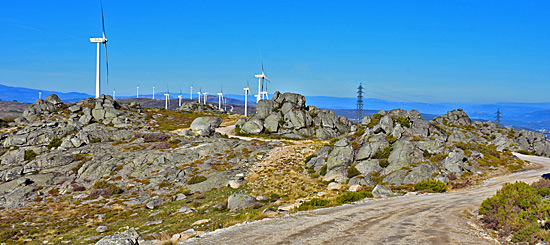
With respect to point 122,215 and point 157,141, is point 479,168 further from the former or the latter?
point 157,141

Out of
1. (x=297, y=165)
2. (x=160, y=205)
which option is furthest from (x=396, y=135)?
(x=160, y=205)

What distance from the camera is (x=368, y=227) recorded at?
69.1 feet

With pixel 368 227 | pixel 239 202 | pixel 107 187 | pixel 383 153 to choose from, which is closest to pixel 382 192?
pixel 383 153

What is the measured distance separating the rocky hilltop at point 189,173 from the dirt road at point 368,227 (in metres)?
2.86

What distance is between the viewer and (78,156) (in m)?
61.7

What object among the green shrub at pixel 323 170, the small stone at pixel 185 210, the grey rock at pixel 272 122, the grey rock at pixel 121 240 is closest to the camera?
the grey rock at pixel 121 240

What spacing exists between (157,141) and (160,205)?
121ft

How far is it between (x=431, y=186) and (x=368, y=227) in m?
22.9

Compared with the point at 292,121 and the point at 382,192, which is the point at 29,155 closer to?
the point at 292,121

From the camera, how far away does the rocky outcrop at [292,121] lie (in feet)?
293

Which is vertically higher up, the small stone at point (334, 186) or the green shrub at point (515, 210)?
the green shrub at point (515, 210)

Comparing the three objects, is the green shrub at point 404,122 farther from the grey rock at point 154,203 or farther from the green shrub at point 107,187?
the green shrub at point 107,187

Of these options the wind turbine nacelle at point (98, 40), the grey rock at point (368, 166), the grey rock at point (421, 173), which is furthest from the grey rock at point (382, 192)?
the wind turbine nacelle at point (98, 40)

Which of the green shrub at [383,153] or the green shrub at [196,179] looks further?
the green shrub at [383,153]
